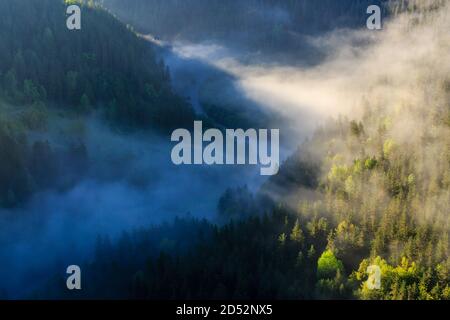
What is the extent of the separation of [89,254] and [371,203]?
66.3 meters

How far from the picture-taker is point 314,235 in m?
143

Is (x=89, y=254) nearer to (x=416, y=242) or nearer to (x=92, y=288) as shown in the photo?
(x=92, y=288)

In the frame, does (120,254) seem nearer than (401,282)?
No

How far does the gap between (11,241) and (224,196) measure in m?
61.4

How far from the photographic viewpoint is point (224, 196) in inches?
7623

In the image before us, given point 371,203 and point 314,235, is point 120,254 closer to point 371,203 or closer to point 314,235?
point 314,235

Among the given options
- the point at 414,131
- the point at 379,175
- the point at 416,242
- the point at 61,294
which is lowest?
the point at 61,294
